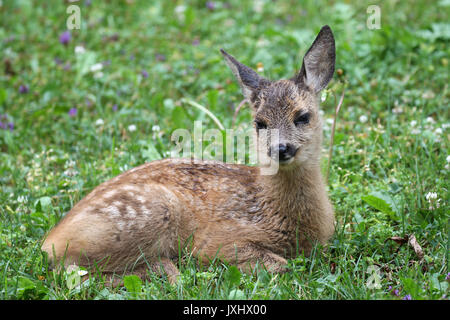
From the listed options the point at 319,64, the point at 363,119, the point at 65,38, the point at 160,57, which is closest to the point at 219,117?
the point at 363,119

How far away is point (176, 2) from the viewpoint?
10.6 metres

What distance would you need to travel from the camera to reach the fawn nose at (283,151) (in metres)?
4.82

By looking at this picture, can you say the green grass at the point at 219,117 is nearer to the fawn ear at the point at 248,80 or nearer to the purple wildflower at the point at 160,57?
the purple wildflower at the point at 160,57

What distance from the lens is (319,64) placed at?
5391mm

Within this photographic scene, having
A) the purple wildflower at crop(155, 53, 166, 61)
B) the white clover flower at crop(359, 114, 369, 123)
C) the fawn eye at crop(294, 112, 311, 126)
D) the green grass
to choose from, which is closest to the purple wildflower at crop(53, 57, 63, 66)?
the green grass

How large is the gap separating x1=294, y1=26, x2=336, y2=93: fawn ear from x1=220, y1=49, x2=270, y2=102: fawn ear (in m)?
0.33

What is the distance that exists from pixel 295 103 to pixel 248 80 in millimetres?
582

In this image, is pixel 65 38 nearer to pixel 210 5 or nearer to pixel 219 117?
pixel 210 5

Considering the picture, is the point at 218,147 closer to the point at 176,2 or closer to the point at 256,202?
the point at 256,202

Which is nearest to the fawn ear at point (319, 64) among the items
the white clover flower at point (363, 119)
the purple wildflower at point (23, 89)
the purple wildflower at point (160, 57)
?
the white clover flower at point (363, 119)

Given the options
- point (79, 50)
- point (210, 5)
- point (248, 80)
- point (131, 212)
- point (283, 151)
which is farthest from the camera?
point (210, 5)

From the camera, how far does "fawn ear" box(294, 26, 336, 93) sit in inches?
207

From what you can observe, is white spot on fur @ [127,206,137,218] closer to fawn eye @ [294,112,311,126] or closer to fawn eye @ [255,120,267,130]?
fawn eye @ [255,120,267,130]

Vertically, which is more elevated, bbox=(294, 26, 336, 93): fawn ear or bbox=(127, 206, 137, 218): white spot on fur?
bbox=(294, 26, 336, 93): fawn ear
